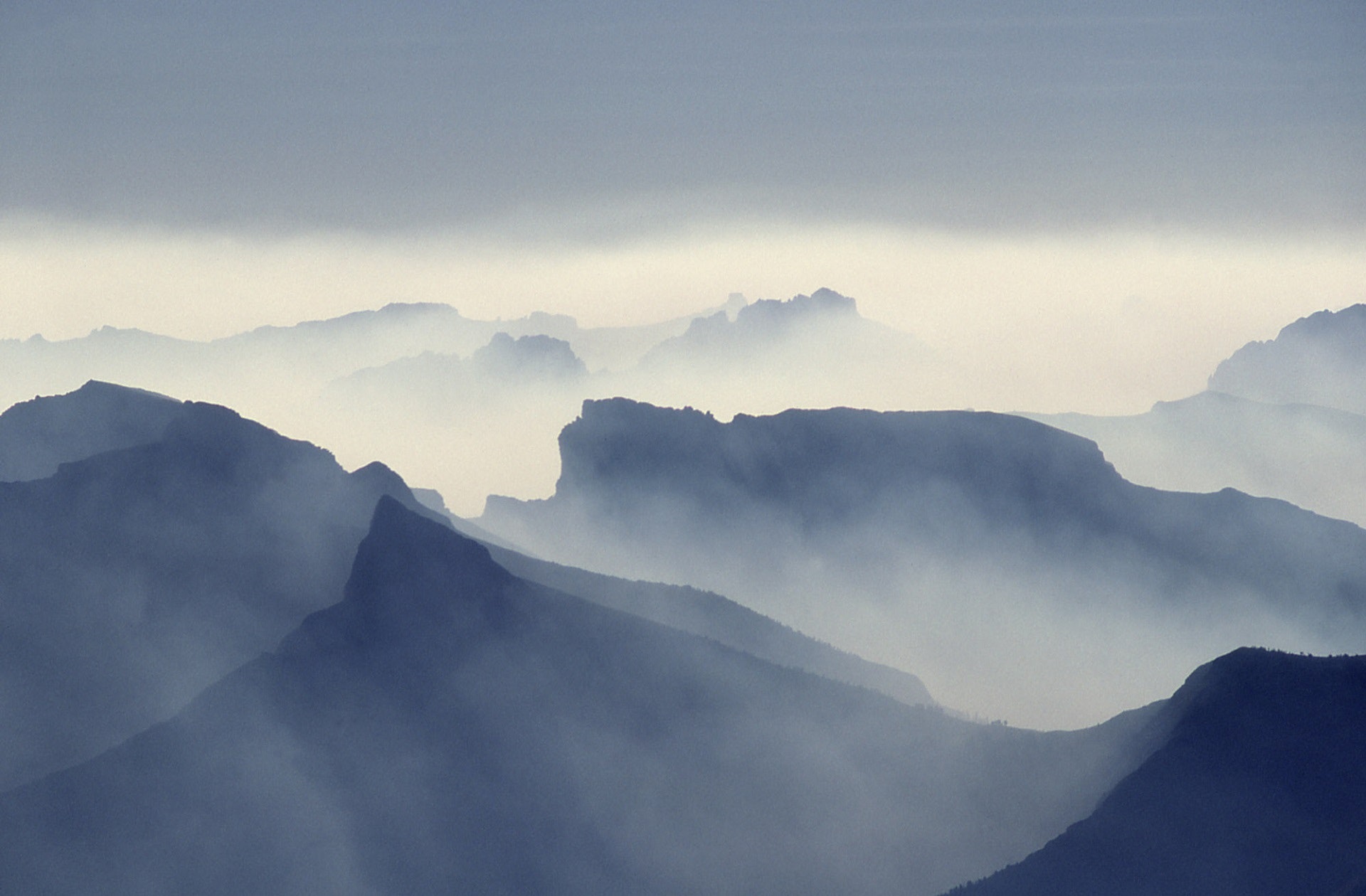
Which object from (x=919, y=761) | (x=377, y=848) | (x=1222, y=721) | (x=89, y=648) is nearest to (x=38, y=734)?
(x=89, y=648)

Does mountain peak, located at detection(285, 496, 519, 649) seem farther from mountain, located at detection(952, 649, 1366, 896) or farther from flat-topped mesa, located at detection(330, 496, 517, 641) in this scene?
mountain, located at detection(952, 649, 1366, 896)

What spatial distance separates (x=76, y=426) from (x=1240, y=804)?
5543 inches

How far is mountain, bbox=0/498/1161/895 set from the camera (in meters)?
113

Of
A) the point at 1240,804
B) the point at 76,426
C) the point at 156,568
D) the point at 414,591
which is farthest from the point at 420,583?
the point at 76,426

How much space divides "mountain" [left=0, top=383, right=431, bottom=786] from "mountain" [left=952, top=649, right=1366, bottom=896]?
72.7 m

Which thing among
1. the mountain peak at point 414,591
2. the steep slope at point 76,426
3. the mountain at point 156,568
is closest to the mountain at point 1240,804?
the mountain peak at point 414,591

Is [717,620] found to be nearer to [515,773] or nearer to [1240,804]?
[515,773]

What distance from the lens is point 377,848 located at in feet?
374

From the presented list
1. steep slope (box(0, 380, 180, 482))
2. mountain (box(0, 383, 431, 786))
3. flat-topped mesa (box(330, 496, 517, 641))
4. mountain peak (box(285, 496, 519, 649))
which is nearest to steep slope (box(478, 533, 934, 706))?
flat-topped mesa (box(330, 496, 517, 641))

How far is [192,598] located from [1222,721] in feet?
312

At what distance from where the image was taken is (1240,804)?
334 ft

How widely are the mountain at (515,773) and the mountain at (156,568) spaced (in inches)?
507

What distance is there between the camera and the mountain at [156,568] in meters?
133

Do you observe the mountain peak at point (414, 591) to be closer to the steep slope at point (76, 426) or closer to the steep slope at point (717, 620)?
the steep slope at point (717, 620)
